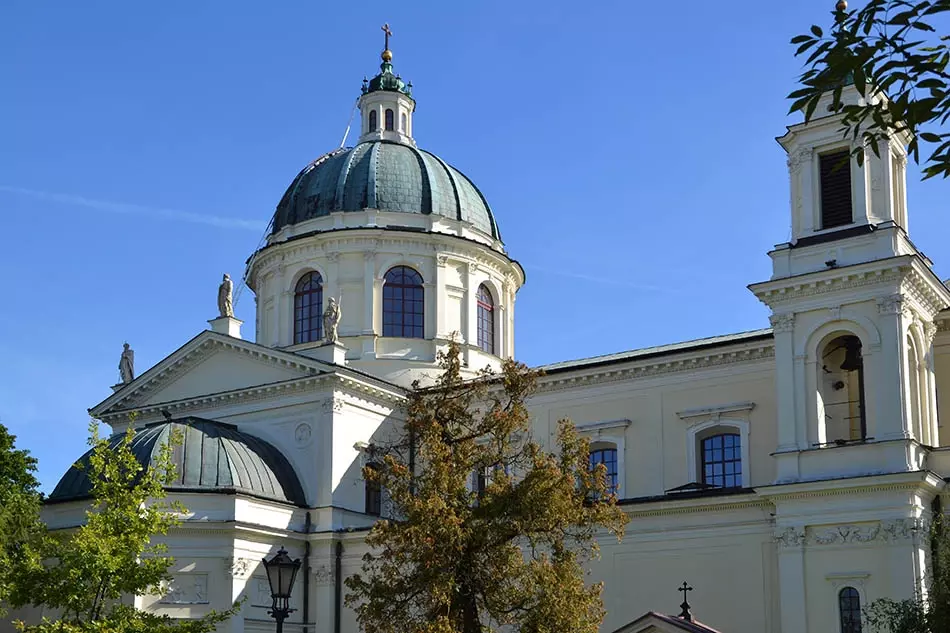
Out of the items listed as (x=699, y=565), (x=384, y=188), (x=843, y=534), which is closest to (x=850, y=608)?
(x=843, y=534)

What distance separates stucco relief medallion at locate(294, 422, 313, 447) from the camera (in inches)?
1545

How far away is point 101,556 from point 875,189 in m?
20.2

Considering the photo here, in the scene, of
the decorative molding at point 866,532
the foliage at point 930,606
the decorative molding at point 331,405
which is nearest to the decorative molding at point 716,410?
the decorative molding at point 866,532

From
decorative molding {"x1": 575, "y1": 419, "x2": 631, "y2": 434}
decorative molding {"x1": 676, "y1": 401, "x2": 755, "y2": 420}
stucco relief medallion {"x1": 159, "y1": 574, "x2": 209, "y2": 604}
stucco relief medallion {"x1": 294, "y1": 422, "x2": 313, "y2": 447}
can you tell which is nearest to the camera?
decorative molding {"x1": 676, "y1": 401, "x2": 755, "y2": 420}

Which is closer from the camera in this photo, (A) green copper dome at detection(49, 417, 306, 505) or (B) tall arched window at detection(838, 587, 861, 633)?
(B) tall arched window at detection(838, 587, 861, 633)

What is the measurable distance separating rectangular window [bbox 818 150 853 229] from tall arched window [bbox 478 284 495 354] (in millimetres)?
16036

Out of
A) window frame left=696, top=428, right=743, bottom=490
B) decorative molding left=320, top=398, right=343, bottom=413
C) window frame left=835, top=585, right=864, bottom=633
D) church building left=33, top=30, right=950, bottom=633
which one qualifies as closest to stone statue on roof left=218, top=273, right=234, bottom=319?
church building left=33, top=30, right=950, bottom=633

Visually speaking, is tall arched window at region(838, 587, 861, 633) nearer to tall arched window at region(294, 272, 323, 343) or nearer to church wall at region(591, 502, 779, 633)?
church wall at region(591, 502, 779, 633)

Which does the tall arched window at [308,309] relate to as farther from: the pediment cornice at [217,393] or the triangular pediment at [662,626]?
the triangular pediment at [662,626]

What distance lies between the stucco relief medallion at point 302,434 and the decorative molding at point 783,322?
48.0ft

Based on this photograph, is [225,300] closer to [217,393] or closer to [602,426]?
[217,393]

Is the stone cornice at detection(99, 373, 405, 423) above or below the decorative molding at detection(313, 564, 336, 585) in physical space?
above

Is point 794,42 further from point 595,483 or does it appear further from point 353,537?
point 353,537

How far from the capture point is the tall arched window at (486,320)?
4588 cm
